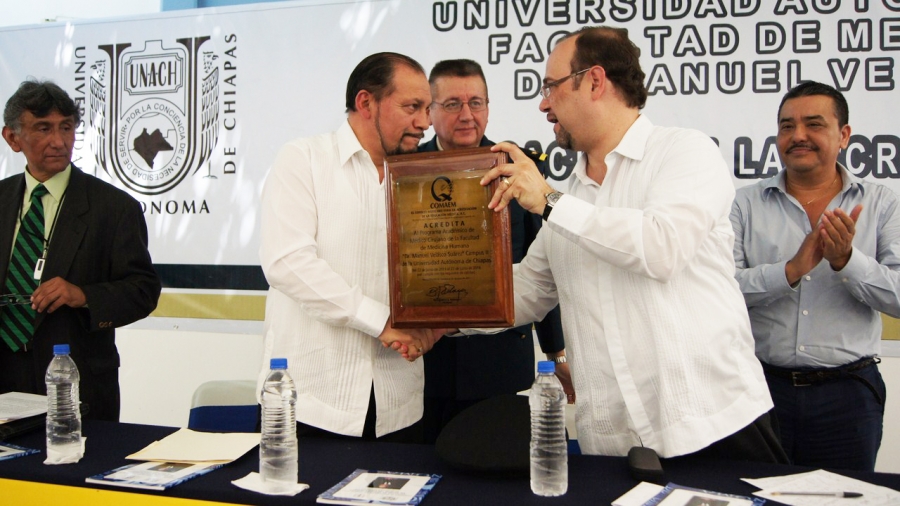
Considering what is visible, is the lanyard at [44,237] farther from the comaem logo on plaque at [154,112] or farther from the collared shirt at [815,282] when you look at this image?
the collared shirt at [815,282]

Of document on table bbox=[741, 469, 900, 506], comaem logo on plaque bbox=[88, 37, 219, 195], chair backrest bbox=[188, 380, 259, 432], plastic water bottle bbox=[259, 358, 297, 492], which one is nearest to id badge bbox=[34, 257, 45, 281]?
chair backrest bbox=[188, 380, 259, 432]

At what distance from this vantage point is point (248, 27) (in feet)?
13.1

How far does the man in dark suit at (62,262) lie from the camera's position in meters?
2.83

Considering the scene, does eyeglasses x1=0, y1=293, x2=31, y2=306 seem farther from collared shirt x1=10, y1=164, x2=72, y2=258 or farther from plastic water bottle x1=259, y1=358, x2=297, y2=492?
plastic water bottle x1=259, y1=358, x2=297, y2=492

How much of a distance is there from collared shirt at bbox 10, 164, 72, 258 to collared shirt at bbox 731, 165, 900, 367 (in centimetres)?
266

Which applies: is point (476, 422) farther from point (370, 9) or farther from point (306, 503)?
point (370, 9)

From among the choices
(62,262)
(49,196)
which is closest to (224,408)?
(62,262)

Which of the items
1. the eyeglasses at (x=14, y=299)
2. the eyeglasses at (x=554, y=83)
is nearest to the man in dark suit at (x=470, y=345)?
the eyeglasses at (x=554, y=83)

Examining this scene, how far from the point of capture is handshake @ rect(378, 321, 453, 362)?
7.13 feet

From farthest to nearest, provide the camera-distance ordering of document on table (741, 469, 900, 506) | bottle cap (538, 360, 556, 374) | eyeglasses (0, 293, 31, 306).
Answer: eyeglasses (0, 293, 31, 306) → bottle cap (538, 360, 556, 374) → document on table (741, 469, 900, 506)

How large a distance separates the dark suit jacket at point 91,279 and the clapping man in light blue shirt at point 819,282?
7.64 feet

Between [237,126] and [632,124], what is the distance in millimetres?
2522

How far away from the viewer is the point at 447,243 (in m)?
2.07

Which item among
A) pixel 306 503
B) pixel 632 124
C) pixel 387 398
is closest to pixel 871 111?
pixel 632 124
